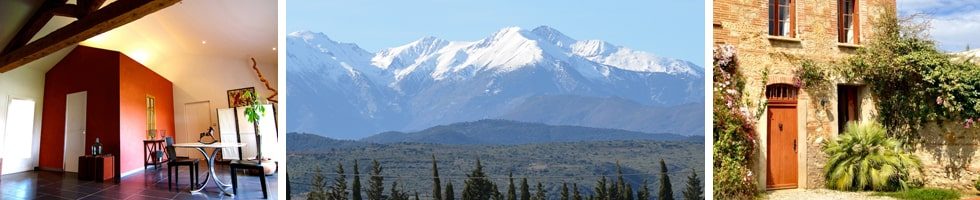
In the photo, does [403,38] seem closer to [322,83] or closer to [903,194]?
[322,83]

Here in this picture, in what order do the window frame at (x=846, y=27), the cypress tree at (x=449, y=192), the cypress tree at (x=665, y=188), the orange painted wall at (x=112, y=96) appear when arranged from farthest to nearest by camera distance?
the cypress tree at (x=665, y=188), the cypress tree at (x=449, y=192), the window frame at (x=846, y=27), the orange painted wall at (x=112, y=96)

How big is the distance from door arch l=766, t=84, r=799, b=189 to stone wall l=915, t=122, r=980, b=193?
1606 mm

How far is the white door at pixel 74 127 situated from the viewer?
451 cm

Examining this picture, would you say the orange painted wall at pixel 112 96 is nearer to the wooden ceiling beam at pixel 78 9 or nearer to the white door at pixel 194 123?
the white door at pixel 194 123

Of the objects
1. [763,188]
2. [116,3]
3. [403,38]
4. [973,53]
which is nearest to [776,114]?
[763,188]

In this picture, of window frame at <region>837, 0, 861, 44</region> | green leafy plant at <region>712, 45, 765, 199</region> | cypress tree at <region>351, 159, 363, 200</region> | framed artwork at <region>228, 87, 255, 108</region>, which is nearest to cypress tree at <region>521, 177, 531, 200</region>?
cypress tree at <region>351, 159, 363, 200</region>

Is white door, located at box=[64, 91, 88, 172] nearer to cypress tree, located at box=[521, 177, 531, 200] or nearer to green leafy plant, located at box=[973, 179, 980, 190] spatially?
cypress tree, located at box=[521, 177, 531, 200]

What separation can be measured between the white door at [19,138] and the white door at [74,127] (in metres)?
0.25

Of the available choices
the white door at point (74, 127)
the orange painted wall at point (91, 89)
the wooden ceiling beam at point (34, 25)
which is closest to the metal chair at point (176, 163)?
the orange painted wall at point (91, 89)

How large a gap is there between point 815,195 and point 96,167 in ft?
20.1

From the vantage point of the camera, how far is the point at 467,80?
12.5 metres

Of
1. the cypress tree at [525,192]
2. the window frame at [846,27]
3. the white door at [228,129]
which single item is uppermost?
the window frame at [846,27]

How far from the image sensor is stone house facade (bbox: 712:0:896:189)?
610 cm

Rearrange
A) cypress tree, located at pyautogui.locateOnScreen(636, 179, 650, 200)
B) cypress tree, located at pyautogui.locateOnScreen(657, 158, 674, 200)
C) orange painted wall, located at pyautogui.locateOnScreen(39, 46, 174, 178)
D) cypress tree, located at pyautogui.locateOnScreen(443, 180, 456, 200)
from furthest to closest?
cypress tree, located at pyautogui.locateOnScreen(657, 158, 674, 200)
cypress tree, located at pyautogui.locateOnScreen(636, 179, 650, 200)
cypress tree, located at pyautogui.locateOnScreen(443, 180, 456, 200)
orange painted wall, located at pyautogui.locateOnScreen(39, 46, 174, 178)
